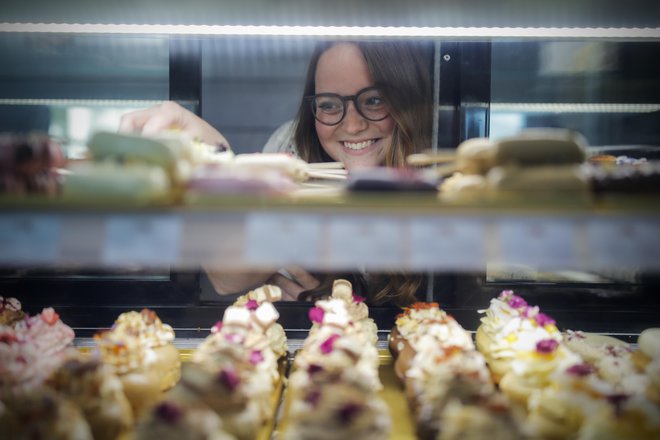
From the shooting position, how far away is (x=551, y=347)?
1.96 metres

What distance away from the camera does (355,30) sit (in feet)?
6.66

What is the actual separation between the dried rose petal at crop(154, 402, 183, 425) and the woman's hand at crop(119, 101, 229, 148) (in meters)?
1.02

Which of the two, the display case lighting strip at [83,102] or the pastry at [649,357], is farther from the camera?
the display case lighting strip at [83,102]

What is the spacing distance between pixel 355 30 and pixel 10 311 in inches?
68.4

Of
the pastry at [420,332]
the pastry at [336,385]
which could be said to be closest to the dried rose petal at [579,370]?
the pastry at [420,332]

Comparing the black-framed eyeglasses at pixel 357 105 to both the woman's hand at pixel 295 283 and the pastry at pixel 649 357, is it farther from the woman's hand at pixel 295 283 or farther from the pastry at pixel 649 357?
the pastry at pixel 649 357

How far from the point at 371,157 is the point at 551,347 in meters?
1.09

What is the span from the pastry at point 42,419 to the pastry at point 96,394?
0.22 feet

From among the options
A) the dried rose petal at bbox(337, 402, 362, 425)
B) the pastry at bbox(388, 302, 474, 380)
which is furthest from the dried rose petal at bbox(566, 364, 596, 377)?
the dried rose petal at bbox(337, 402, 362, 425)

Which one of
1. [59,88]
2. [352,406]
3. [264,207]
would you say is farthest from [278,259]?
[59,88]

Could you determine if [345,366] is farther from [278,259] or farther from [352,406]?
[278,259]

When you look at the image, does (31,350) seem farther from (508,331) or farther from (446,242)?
(508,331)

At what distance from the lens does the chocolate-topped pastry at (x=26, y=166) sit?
134 centimetres

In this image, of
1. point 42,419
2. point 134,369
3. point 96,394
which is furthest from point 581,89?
point 42,419
